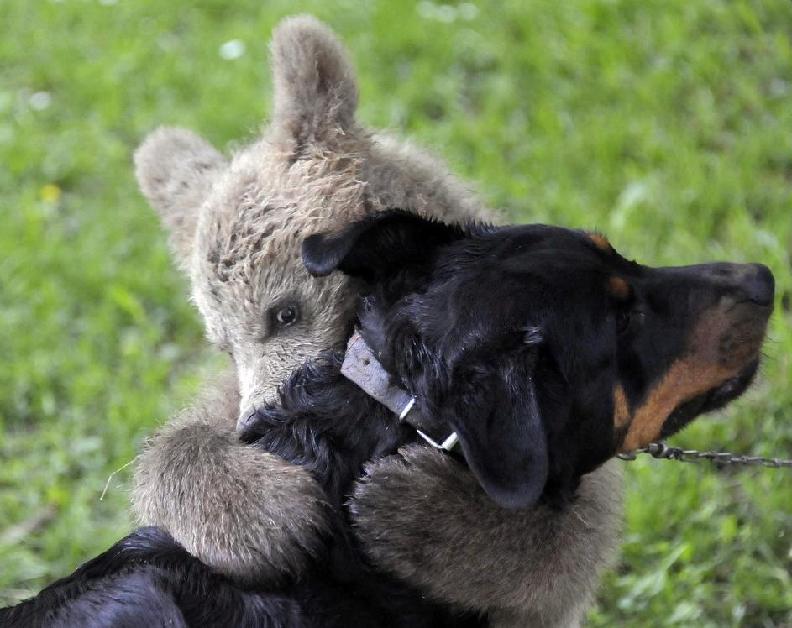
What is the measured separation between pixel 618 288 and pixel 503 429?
0.60 m

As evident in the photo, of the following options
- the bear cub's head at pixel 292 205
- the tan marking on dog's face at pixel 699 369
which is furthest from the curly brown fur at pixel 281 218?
the tan marking on dog's face at pixel 699 369

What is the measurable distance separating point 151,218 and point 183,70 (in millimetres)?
1287

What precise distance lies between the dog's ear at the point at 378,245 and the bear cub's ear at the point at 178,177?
1027mm

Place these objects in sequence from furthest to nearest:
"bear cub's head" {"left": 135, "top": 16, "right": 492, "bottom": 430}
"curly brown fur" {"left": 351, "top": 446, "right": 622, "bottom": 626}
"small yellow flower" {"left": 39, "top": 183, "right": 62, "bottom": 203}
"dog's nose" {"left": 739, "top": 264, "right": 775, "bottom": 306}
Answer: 1. "small yellow flower" {"left": 39, "top": 183, "right": 62, "bottom": 203}
2. "bear cub's head" {"left": 135, "top": 16, "right": 492, "bottom": 430}
3. "dog's nose" {"left": 739, "top": 264, "right": 775, "bottom": 306}
4. "curly brown fur" {"left": 351, "top": 446, "right": 622, "bottom": 626}

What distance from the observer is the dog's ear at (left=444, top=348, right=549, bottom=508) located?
261 cm

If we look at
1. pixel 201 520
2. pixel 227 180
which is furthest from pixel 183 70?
pixel 201 520

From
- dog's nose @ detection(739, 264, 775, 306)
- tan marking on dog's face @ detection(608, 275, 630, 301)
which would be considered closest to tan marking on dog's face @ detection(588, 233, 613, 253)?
tan marking on dog's face @ detection(608, 275, 630, 301)

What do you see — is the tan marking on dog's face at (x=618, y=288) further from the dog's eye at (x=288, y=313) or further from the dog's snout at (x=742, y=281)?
the dog's eye at (x=288, y=313)

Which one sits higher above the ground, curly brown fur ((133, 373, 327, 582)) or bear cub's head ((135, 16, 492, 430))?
bear cub's head ((135, 16, 492, 430))

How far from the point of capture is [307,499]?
2926 mm

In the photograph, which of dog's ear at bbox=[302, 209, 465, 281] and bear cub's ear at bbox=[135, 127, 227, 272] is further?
bear cub's ear at bbox=[135, 127, 227, 272]

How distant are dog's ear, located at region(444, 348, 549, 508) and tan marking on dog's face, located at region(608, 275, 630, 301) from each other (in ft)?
1.28

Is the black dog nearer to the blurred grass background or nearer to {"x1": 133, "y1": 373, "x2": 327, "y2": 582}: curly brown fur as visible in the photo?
{"x1": 133, "y1": 373, "x2": 327, "y2": 582}: curly brown fur

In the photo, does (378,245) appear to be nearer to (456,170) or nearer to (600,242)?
(600,242)
